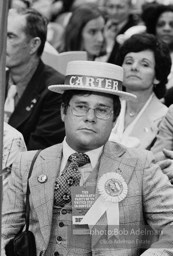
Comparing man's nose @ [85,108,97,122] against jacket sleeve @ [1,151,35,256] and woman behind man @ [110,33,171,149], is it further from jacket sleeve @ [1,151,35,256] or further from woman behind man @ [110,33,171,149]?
woman behind man @ [110,33,171,149]

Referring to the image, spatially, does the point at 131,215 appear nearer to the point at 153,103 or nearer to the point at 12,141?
the point at 12,141

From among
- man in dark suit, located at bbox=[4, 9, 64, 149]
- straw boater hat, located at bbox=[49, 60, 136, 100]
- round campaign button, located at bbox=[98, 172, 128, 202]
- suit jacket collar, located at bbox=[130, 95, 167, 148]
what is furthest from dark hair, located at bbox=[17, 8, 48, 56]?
round campaign button, located at bbox=[98, 172, 128, 202]

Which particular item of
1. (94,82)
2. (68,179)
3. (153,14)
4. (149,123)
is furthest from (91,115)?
(153,14)

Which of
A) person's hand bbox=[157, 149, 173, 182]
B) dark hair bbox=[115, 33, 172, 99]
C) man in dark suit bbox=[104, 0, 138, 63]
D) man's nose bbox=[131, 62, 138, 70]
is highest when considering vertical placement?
man in dark suit bbox=[104, 0, 138, 63]

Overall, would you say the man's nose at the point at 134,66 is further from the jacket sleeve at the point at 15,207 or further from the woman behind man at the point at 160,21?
the woman behind man at the point at 160,21

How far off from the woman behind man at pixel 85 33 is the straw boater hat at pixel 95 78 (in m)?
4.02

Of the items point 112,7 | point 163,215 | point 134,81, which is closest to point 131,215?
point 163,215

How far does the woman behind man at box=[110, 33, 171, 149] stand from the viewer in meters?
6.78

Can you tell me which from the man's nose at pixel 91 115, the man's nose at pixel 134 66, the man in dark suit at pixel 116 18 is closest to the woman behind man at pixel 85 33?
the man in dark suit at pixel 116 18

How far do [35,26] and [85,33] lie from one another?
1678 millimetres

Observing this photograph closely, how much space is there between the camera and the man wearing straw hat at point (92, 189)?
4.68 metres

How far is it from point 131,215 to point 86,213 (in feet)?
0.90

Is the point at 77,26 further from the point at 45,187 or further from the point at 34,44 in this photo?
the point at 45,187

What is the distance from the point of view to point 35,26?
733 centimetres
